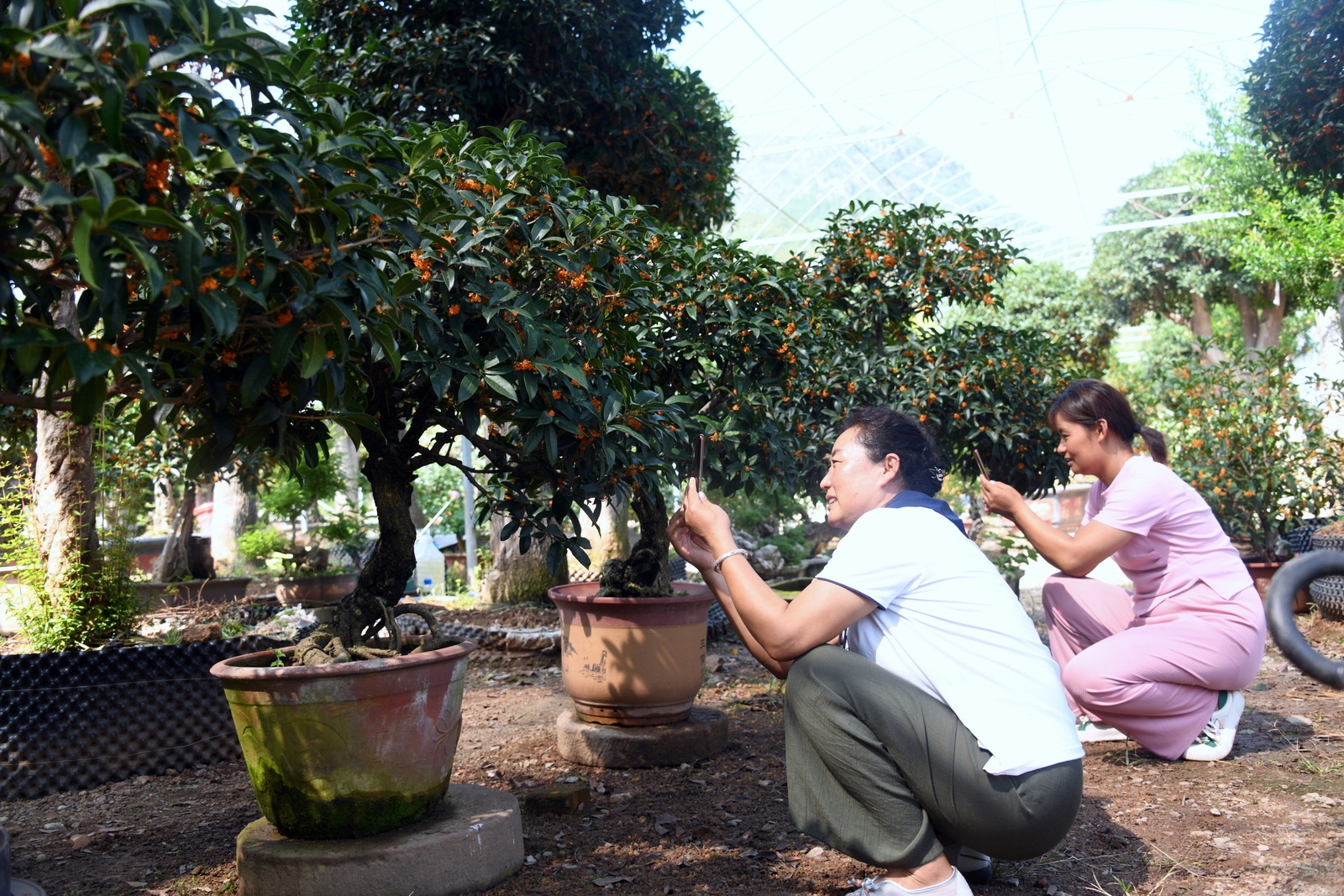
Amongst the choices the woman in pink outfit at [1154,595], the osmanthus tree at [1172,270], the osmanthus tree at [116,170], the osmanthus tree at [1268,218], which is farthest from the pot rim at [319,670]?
the osmanthus tree at [1172,270]

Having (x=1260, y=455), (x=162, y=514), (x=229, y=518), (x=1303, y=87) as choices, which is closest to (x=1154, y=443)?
(x=1303, y=87)

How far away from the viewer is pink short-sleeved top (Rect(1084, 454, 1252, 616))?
10.2 feet

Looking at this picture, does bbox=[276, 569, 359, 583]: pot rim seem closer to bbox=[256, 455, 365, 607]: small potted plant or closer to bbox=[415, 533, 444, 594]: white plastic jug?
bbox=[256, 455, 365, 607]: small potted plant

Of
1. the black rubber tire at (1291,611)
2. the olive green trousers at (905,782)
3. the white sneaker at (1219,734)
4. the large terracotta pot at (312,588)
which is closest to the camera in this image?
the black rubber tire at (1291,611)

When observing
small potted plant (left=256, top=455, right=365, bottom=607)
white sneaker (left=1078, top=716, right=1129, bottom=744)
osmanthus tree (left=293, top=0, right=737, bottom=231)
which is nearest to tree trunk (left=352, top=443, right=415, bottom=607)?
white sneaker (left=1078, top=716, right=1129, bottom=744)

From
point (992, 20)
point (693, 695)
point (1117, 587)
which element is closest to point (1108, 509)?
point (1117, 587)

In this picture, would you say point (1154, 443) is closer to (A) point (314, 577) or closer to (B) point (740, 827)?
(B) point (740, 827)

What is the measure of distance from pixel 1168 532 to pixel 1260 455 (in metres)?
4.30

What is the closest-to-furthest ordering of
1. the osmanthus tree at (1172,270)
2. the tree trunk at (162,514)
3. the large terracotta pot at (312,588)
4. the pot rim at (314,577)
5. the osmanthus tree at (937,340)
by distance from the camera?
the osmanthus tree at (937,340) → the large terracotta pot at (312,588) → the pot rim at (314,577) → the tree trunk at (162,514) → the osmanthus tree at (1172,270)

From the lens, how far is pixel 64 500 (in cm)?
375

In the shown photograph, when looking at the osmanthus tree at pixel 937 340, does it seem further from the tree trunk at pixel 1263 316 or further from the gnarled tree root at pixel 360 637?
the tree trunk at pixel 1263 316

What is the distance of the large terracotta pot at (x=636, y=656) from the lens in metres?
3.43

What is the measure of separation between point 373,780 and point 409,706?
18 cm

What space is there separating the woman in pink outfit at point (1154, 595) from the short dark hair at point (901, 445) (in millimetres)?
873
